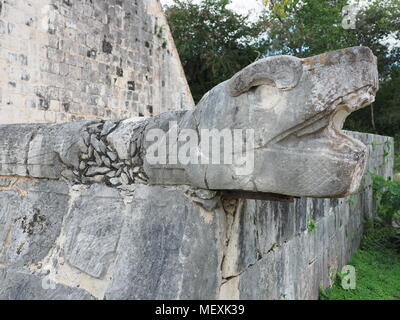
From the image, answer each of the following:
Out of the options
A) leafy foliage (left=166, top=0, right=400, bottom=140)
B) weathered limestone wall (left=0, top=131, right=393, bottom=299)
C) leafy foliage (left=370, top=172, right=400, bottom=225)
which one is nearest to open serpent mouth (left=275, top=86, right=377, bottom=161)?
weathered limestone wall (left=0, top=131, right=393, bottom=299)

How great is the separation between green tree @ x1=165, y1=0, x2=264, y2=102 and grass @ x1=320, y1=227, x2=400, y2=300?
13.5 m

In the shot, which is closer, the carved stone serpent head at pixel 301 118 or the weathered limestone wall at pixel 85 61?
the carved stone serpent head at pixel 301 118

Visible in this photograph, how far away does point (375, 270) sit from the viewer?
510 centimetres

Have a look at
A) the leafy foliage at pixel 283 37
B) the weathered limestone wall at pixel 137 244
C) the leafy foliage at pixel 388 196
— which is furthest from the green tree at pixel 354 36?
the weathered limestone wall at pixel 137 244

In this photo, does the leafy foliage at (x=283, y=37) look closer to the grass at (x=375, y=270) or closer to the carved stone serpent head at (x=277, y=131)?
the grass at (x=375, y=270)

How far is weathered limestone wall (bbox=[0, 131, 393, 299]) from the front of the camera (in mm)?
1782

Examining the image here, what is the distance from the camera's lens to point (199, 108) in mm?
1816

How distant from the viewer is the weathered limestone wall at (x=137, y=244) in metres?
1.78

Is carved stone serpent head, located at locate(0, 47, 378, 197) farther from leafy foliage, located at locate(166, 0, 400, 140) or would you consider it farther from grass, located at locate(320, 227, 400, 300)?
leafy foliage, located at locate(166, 0, 400, 140)

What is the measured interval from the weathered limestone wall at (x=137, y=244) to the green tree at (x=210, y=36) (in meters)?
16.7
